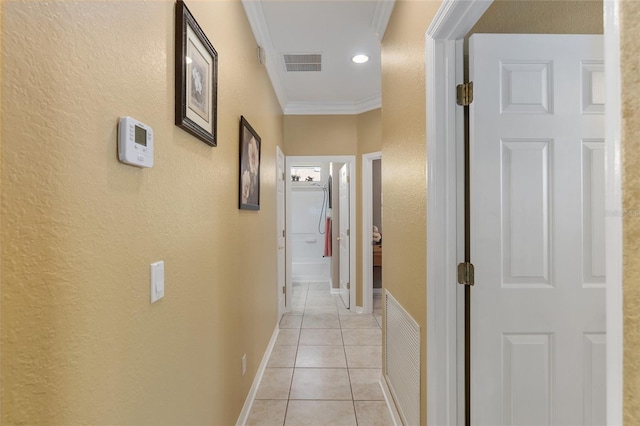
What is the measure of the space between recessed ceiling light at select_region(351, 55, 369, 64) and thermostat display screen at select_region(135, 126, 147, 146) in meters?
2.42

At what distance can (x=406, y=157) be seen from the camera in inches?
66.7

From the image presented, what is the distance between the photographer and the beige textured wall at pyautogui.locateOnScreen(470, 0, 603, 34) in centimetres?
140

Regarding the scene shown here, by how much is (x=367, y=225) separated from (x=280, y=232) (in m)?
1.10

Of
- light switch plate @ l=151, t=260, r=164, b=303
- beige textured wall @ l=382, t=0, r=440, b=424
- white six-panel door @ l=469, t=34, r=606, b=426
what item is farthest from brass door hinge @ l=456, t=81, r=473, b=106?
light switch plate @ l=151, t=260, r=164, b=303

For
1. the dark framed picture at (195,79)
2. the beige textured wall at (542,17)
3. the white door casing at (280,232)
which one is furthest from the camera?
the white door casing at (280,232)

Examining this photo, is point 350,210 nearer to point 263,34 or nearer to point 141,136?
point 263,34

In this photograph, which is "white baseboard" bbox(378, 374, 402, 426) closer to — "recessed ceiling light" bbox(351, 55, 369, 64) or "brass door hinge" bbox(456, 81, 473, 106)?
"brass door hinge" bbox(456, 81, 473, 106)

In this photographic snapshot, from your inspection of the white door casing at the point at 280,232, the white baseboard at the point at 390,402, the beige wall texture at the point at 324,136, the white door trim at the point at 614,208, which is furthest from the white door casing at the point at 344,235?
the white door trim at the point at 614,208

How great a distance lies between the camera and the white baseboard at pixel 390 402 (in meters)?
1.87

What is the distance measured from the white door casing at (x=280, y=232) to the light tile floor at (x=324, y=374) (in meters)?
0.27

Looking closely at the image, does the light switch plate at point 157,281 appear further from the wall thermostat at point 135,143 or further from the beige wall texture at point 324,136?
the beige wall texture at point 324,136

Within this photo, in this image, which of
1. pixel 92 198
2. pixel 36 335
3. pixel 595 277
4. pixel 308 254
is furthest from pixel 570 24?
pixel 308 254

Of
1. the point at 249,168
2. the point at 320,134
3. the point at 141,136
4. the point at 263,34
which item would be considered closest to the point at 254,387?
the point at 249,168

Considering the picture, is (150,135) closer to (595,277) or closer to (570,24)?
(595,277)
